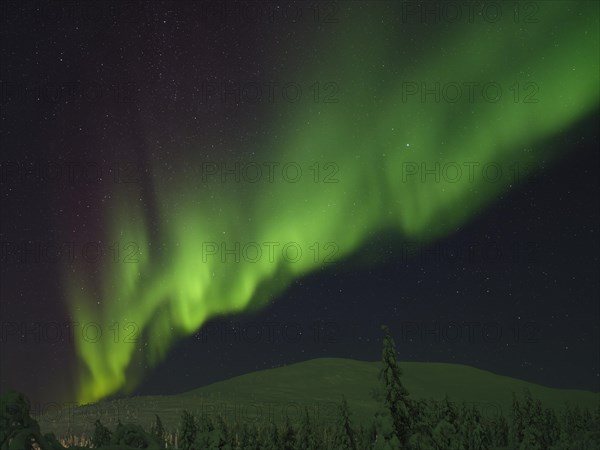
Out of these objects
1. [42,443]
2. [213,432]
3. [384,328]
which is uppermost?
[384,328]

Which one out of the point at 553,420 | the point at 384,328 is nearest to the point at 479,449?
the point at 384,328

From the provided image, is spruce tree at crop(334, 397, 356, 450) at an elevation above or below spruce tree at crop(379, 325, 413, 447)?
above

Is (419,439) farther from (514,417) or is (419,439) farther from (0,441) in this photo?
(514,417)

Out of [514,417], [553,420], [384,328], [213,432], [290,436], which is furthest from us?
[553,420]

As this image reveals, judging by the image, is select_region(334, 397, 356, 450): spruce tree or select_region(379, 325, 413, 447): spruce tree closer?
select_region(379, 325, 413, 447): spruce tree

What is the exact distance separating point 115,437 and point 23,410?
0.80 metres

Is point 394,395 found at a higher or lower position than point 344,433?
lower

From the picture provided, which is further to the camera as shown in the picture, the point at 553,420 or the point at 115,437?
the point at 553,420

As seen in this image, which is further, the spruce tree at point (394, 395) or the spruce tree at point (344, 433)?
the spruce tree at point (344, 433)

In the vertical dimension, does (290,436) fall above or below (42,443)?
above

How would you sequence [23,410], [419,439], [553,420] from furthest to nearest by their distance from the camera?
1. [553,420]
2. [419,439]
3. [23,410]

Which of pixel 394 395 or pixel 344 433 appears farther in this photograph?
pixel 344 433

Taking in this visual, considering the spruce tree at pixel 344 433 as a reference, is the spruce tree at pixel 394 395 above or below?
below

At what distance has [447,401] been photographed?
79.2 metres
